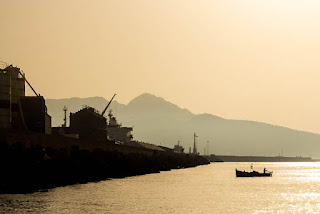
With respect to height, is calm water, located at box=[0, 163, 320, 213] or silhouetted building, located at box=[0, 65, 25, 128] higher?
silhouetted building, located at box=[0, 65, 25, 128]

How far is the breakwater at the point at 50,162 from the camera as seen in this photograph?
285ft

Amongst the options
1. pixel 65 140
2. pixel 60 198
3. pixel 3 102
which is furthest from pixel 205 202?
pixel 3 102

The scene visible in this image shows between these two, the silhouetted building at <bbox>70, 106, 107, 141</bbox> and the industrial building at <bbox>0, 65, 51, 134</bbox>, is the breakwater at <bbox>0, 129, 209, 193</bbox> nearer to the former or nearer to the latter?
the industrial building at <bbox>0, 65, 51, 134</bbox>

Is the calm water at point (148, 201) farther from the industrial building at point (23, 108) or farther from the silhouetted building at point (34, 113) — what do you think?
the silhouetted building at point (34, 113)

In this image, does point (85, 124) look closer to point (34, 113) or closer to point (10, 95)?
point (34, 113)

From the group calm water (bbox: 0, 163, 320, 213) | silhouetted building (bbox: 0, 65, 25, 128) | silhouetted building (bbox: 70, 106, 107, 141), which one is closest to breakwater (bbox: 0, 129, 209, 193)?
calm water (bbox: 0, 163, 320, 213)

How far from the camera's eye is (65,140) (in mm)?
112375

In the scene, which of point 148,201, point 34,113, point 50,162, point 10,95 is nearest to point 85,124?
point 34,113

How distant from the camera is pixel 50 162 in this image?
317ft

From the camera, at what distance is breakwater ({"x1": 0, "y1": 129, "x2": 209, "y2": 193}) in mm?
86750

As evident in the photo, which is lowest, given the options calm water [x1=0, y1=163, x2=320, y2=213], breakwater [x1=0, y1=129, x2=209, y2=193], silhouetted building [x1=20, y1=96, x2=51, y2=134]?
calm water [x1=0, y1=163, x2=320, y2=213]

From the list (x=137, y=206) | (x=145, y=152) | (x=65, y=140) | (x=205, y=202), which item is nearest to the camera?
(x=137, y=206)

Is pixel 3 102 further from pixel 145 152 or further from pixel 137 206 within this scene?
pixel 145 152

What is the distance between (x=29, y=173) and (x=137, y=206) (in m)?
20.8
